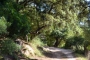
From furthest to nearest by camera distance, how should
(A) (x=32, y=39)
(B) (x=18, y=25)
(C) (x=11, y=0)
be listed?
(A) (x=32, y=39) → (C) (x=11, y=0) → (B) (x=18, y=25)

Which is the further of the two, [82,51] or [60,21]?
[82,51]

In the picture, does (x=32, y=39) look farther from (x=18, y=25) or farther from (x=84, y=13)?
(x=18, y=25)

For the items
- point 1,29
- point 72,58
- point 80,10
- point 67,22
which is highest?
point 80,10

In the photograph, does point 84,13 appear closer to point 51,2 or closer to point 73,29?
point 73,29

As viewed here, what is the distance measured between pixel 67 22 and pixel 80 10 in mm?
3413

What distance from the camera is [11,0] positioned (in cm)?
1483

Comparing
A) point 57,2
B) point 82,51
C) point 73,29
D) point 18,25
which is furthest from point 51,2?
point 82,51

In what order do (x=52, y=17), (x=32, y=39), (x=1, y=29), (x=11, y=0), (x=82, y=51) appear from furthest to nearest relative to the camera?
(x=82, y=51)
(x=32, y=39)
(x=52, y=17)
(x=11, y=0)
(x=1, y=29)

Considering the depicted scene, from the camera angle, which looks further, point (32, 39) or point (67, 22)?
point (32, 39)

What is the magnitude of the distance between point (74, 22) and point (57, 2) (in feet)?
7.59

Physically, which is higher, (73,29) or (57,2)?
(57,2)

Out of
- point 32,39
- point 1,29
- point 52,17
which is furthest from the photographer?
point 32,39

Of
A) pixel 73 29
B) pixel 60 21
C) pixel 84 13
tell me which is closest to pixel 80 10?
pixel 84 13

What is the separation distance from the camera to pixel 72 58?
23312 millimetres
